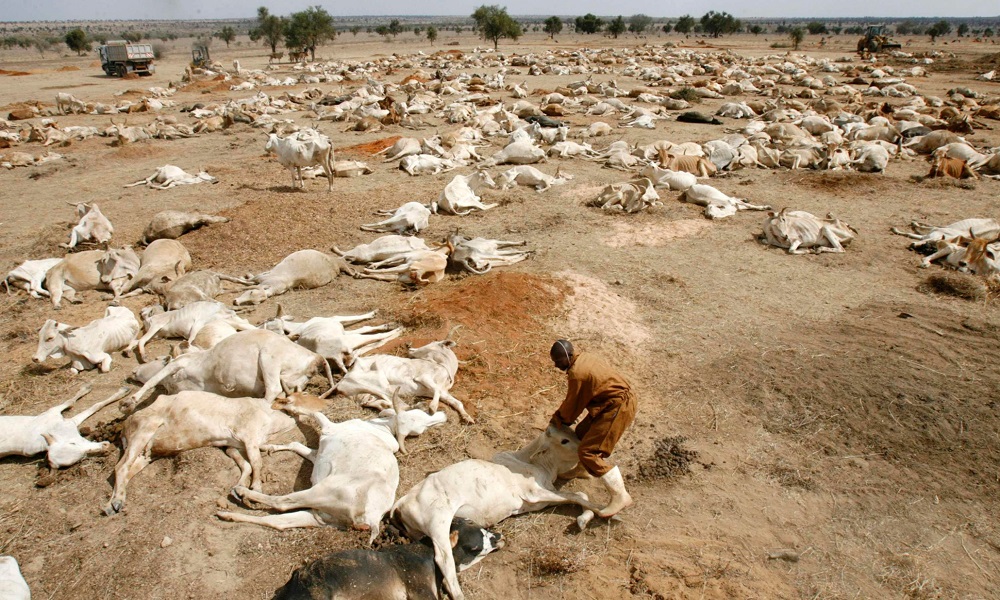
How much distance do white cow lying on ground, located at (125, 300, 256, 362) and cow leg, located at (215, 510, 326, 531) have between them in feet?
8.67

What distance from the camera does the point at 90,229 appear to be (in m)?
8.62

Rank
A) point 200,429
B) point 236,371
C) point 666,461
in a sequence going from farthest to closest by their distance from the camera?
1. point 236,371
2. point 666,461
3. point 200,429

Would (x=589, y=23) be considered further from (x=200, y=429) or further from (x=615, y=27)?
(x=200, y=429)

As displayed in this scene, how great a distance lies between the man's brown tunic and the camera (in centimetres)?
388

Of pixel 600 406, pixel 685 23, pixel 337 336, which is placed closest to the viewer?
pixel 600 406

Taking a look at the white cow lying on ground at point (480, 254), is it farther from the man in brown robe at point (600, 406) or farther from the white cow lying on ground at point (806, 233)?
the white cow lying on ground at point (806, 233)

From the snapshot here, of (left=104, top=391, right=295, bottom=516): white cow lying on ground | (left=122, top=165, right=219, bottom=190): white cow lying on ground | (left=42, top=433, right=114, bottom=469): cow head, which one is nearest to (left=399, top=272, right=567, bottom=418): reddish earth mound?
(left=104, top=391, right=295, bottom=516): white cow lying on ground

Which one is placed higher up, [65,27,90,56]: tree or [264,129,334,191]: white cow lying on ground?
[65,27,90,56]: tree

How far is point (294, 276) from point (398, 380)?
290 centimetres

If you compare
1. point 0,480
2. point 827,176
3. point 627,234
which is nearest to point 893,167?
point 827,176

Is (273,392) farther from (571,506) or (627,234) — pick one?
(627,234)

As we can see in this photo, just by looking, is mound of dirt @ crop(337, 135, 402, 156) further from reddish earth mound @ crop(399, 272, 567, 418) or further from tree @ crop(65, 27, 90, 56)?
tree @ crop(65, 27, 90, 56)

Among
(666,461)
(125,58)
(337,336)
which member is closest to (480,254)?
(337,336)

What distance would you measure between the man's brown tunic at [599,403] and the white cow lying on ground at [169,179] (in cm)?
1113
